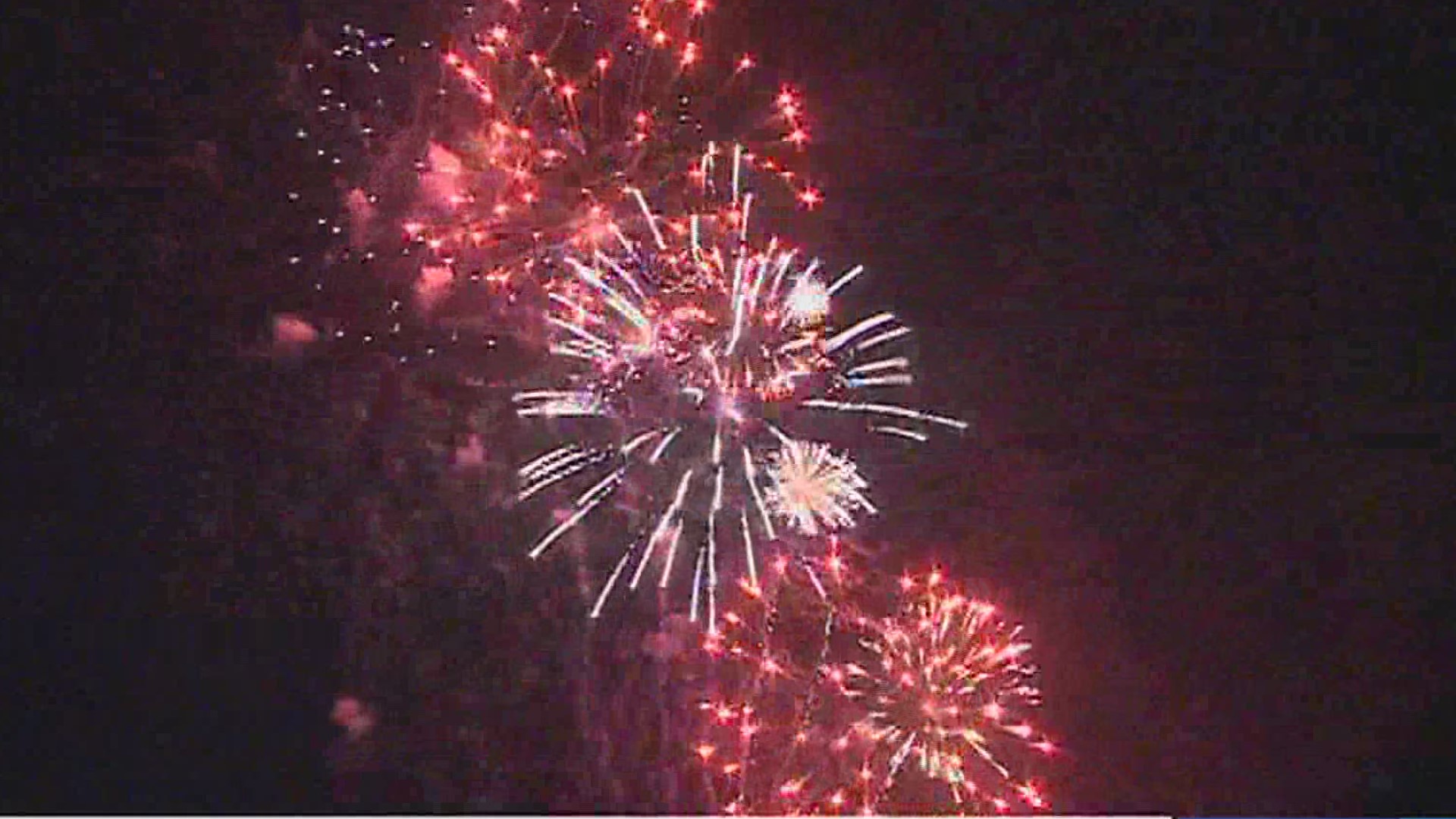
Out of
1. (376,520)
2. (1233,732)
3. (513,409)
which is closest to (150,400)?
(376,520)

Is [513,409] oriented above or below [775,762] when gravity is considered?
above

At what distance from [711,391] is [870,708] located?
1.32 feet

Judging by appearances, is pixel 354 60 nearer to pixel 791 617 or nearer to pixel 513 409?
pixel 513 409

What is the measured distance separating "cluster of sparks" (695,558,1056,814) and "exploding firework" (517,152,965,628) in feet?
0.30

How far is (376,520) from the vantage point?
1.68m

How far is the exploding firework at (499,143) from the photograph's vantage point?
1.62 meters

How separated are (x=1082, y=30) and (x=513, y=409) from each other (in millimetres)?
803

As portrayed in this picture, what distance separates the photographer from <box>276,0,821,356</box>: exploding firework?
162 centimetres

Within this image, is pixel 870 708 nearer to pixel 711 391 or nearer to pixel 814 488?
pixel 814 488

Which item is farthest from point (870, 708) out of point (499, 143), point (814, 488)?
point (499, 143)

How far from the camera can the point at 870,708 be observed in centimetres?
167

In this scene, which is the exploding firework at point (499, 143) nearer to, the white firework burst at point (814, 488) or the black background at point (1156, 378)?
the black background at point (1156, 378)

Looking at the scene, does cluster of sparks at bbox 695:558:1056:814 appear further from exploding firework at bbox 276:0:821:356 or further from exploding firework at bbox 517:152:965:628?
exploding firework at bbox 276:0:821:356

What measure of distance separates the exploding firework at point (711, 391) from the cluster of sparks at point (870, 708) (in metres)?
0.09
